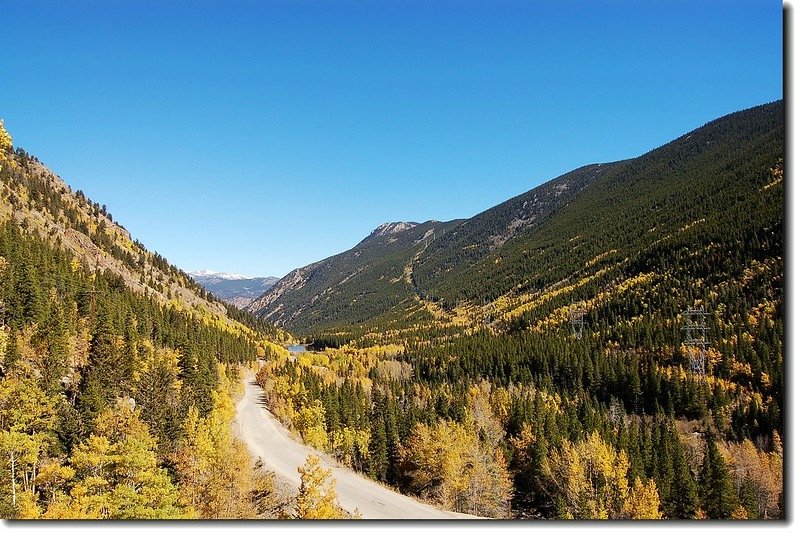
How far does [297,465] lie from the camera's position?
46.9 meters

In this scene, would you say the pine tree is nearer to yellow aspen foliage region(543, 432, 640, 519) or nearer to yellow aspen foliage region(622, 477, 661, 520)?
yellow aspen foliage region(622, 477, 661, 520)

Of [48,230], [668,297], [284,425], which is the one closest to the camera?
[284,425]

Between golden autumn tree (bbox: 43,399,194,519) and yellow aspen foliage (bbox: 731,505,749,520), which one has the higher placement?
golden autumn tree (bbox: 43,399,194,519)

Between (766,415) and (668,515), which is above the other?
(766,415)

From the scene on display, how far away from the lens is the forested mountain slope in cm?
2648

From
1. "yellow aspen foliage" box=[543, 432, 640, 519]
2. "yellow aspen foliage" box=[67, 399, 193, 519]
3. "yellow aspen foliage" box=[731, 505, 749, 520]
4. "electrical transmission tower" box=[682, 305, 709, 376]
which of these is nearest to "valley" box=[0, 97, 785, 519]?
"yellow aspen foliage" box=[67, 399, 193, 519]

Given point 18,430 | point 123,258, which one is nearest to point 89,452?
point 18,430

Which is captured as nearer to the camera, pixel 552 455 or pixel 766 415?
pixel 552 455

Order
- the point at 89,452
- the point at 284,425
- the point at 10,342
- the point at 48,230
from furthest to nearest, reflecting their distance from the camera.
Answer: the point at 48,230 → the point at 284,425 → the point at 10,342 → the point at 89,452

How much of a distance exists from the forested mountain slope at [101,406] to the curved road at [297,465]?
12.9 feet

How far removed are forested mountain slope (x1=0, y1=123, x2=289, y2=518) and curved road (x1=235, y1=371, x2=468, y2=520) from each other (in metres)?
3.93

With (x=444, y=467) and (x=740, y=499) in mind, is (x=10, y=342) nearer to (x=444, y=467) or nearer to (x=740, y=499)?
(x=444, y=467)

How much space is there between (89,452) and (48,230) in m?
92.8

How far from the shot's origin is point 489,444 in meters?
58.6
